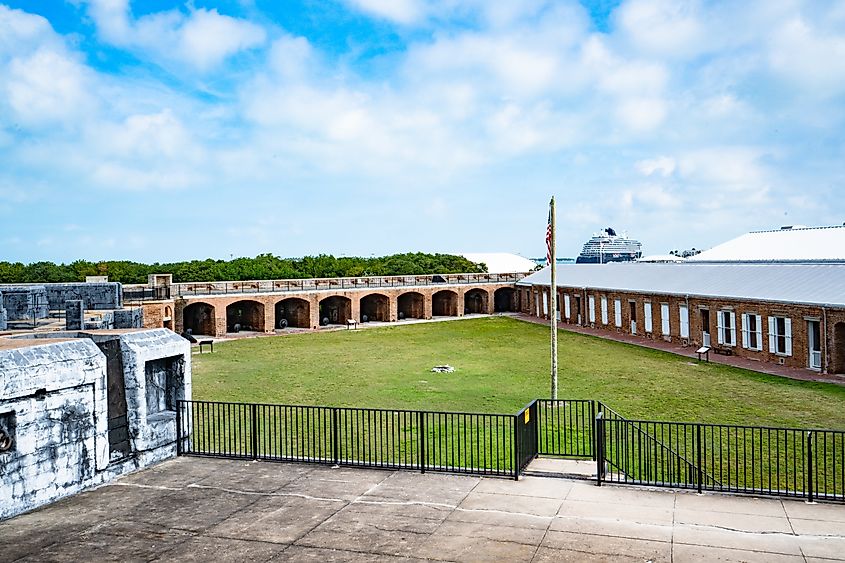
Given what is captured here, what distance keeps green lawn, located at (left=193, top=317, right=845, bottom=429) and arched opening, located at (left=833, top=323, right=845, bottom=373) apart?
2.35 metres

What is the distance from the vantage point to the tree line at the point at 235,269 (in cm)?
5459

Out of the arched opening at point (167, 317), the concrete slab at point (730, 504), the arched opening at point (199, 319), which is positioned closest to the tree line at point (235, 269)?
the arched opening at point (199, 319)

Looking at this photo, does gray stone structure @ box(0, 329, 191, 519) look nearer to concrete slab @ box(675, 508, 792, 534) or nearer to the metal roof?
concrete slab @ box(675, 508, 792, 534)

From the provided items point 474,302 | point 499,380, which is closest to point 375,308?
point 474,302

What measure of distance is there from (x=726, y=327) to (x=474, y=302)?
94.6 feet

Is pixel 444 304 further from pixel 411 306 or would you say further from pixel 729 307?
pixel 729 307

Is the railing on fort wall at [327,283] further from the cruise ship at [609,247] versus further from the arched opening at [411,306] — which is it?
the cruise ship at [609,247]

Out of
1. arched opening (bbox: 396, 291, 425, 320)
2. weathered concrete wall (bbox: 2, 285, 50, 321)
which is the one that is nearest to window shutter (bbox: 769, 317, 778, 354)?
weathered concrete wall (bbox: 2, 285, 50, 321)

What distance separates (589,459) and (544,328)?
3047 cm

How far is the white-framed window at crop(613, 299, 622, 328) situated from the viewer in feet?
131

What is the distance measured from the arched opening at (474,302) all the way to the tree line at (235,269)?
7.84 m

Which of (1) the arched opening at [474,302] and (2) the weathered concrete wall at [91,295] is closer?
(2) the weathered concrete wall at [91,295]

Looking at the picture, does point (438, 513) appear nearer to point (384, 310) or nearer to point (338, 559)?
point (338, 559)

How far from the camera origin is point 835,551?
26.8ft
